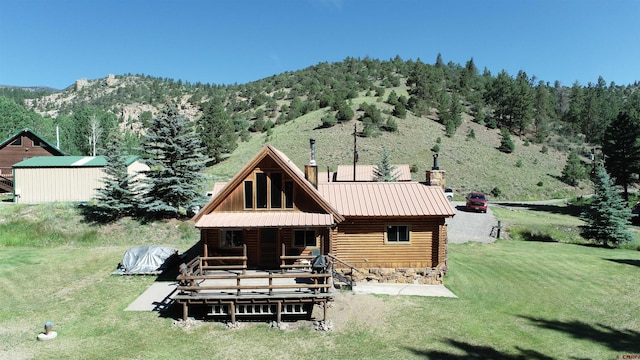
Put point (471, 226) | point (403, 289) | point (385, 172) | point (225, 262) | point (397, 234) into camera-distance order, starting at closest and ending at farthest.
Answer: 1. point (403, 289)
2. point (225, 262)
3. point (397, 234)
4. point (471, 226)
5. point (385, 172)

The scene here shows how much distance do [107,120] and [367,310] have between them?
81910 mm

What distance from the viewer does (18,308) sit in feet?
49.0

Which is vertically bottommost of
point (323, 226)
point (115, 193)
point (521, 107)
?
point (323, 226)

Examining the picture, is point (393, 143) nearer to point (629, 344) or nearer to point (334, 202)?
point (334, 202)

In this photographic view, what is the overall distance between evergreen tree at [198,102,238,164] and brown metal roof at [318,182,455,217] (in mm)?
40423

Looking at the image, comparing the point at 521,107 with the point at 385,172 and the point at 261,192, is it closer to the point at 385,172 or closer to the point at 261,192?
the point at 385,172

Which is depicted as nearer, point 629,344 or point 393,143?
point 629,344

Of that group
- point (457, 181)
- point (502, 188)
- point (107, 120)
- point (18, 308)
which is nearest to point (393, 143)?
point (457, 181)

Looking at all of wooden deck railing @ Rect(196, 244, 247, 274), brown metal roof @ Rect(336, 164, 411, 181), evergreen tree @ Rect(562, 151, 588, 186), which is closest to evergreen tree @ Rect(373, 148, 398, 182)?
brown metal roof @ Rect(336, 164, 411, 181)

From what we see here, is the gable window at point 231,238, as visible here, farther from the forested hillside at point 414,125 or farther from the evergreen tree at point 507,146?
the evergreen tree at point 507,146

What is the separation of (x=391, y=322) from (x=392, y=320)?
178 mm

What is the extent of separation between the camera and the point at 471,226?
3272cm

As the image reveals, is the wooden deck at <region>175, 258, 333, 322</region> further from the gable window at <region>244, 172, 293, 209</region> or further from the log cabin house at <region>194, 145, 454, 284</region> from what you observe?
the gable window at <region>244, 172, 293, 209</region>

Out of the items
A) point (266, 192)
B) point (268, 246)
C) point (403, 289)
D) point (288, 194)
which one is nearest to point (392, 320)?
point (403, 289)
